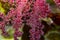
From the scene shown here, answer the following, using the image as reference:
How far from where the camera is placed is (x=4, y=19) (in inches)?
30.0

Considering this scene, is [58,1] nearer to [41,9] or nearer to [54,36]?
[41,9]

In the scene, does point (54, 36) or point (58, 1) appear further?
point (54, 36)

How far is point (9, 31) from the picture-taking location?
0.85 m

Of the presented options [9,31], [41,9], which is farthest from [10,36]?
[41,9]

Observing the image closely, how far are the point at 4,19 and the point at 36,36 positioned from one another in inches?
7.5

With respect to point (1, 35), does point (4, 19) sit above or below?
above

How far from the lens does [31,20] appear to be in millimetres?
735

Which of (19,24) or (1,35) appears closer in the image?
(19,24)

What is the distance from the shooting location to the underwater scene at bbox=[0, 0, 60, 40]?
2.37 ft

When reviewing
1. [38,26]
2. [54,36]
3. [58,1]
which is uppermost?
[58,1]

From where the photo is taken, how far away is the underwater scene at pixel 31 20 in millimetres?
724

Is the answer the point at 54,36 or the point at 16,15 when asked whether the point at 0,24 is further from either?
the point at 54,36

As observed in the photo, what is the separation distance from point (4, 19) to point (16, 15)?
74 millimetres

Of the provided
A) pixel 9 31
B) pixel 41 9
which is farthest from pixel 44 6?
pixel 9 31
